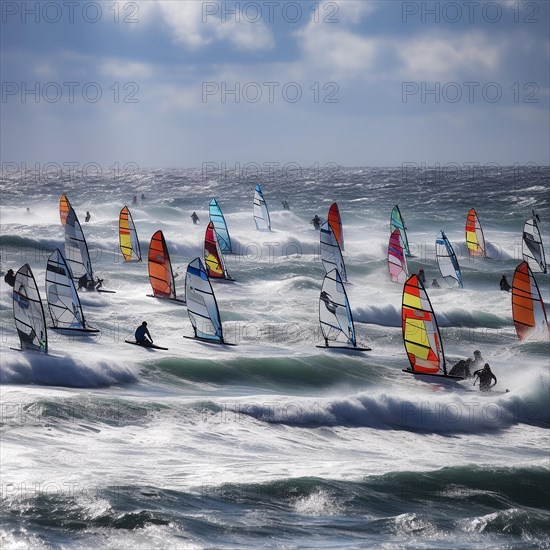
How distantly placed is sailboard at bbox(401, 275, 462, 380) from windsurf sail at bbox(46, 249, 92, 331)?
7.48 m

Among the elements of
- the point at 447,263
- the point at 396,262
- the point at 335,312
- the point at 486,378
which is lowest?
the point at 486,378

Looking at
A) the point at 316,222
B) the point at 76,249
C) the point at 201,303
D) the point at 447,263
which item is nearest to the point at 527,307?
the point at 201,303

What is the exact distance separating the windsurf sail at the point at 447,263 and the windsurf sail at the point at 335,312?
11.3 metres

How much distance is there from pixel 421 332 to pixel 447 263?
46.2 feet

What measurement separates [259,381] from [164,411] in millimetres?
3674

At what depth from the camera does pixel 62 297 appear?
74.3 feet

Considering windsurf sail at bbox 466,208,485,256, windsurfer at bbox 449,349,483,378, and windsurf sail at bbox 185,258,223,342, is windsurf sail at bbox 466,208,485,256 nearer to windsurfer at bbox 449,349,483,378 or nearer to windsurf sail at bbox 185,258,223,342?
windsurf sail at bbox 185,258,223,342

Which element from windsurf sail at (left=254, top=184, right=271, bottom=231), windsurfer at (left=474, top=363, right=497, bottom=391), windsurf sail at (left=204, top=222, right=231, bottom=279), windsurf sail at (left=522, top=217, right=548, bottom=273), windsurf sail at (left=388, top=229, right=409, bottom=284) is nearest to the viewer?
windsurfer at (left=474, top=363, right=497, bottom=391)

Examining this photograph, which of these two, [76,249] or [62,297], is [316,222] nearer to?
[76,249]

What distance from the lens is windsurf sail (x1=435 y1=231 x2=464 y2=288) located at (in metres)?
33.6

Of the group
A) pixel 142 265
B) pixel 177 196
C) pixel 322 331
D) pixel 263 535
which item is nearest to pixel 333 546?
pixel 263 535

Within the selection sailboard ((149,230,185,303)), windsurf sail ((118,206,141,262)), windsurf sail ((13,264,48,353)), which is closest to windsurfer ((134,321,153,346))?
windsurf sail ((13,264,48,353))

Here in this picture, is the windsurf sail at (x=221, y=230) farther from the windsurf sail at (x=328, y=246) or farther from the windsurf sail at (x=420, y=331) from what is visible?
the windsurf sail at (x=420, y=331)

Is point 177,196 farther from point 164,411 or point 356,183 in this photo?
point 164,411
